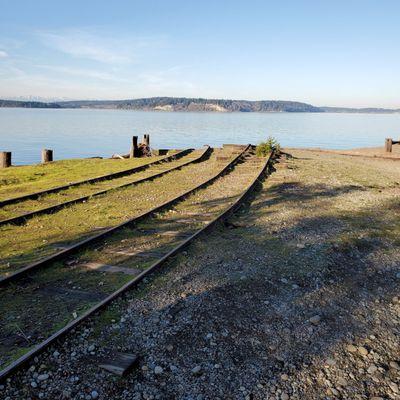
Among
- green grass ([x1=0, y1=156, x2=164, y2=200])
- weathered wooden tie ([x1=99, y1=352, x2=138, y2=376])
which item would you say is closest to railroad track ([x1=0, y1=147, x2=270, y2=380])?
weathered wooden tie ([x1=99, y1=352, x2=138, y2=376])

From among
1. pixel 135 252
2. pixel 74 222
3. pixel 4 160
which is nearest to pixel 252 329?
pixel 135 252

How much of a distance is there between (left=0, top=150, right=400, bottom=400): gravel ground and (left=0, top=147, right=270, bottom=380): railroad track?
0.52ft

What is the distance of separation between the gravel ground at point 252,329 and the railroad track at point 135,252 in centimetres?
16

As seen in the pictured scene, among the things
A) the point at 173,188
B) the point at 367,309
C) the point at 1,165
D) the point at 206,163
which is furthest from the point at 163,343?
the point at 1,165

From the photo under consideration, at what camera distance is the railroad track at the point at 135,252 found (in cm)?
549

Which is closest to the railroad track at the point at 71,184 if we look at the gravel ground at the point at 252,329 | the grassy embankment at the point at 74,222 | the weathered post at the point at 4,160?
the grassy embankment at the point at 74,222

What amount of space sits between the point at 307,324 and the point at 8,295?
428 cm

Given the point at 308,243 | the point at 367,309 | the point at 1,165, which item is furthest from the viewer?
the point at 1,165

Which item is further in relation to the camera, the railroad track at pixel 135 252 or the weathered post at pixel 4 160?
the weathered post at pixel 4 160

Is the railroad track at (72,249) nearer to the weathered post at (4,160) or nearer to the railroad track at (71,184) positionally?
the railroad track at (71,184)

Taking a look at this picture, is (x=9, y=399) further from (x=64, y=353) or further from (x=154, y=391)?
(x=154, y=391)

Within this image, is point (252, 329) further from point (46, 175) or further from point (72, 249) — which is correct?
point (46, 175)

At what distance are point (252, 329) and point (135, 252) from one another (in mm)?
3313

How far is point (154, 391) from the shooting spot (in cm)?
402
